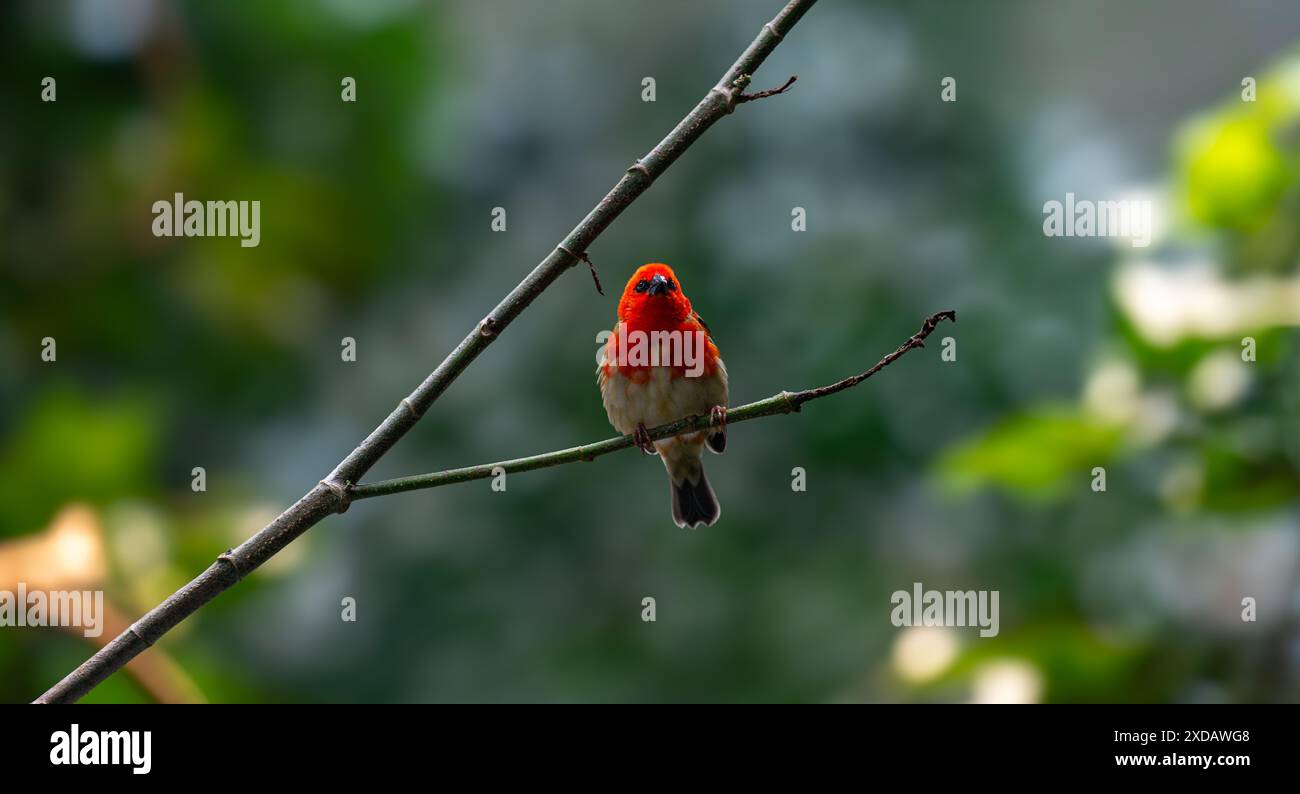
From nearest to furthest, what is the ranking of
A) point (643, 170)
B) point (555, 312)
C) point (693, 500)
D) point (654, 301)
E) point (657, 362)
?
point (643, 170), point (654, 301), point (657, 362), point (693, 500), point (555, 312)

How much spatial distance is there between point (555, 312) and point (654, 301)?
170 inches

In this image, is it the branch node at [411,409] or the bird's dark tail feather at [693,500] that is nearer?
the branch node at [411,409]

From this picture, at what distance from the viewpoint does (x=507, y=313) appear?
1.26 metres

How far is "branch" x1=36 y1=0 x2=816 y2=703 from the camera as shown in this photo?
3.98ft

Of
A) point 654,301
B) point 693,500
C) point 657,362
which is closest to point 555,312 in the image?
point 693,500

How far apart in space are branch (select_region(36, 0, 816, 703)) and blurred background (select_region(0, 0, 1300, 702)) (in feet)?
9.10

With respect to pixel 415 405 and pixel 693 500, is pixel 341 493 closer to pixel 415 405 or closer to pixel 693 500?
pixel 415 405

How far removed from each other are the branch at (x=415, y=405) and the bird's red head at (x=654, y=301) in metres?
1.56

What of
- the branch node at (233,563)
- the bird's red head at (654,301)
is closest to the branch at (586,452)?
the branch node at (233,563)

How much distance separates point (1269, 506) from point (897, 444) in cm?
317

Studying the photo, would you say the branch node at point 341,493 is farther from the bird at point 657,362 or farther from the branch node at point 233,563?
the bird at point 657,362

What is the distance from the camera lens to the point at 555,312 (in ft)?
23.7

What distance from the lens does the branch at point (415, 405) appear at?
47.8 inches

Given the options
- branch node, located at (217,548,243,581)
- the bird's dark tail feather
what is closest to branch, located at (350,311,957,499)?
branch node, located at (217,548,243,581)
